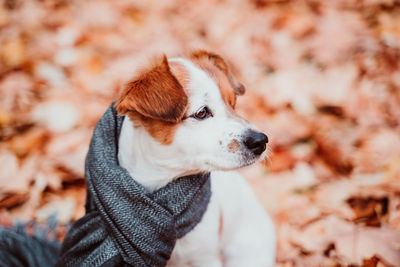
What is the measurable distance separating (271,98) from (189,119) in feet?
6.62

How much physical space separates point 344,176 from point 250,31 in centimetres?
212

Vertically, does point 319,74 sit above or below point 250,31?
below

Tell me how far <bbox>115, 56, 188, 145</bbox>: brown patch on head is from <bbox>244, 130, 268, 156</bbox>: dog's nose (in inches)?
13.1

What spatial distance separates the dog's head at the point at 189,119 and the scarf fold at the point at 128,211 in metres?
0.20

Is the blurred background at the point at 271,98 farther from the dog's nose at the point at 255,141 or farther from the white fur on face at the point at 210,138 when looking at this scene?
the dog's nose at the point at 255,141

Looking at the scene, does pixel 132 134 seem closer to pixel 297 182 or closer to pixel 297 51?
pixel 297 182

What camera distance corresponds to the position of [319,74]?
3.74m

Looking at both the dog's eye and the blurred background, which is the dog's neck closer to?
the dog's eye

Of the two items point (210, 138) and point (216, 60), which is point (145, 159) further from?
Result: point (216, 60)

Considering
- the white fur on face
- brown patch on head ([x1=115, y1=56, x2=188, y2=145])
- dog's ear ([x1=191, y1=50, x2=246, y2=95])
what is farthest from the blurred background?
the white fur on face

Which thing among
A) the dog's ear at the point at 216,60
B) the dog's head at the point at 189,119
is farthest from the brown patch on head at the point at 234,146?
the dog's ear at the point at 216,60

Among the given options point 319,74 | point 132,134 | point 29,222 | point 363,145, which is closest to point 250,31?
point 319,74

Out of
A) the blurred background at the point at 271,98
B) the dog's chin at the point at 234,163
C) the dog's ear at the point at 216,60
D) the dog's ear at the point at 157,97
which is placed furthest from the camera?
the blurred background at the point at 271,98

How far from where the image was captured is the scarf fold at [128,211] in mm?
1813
